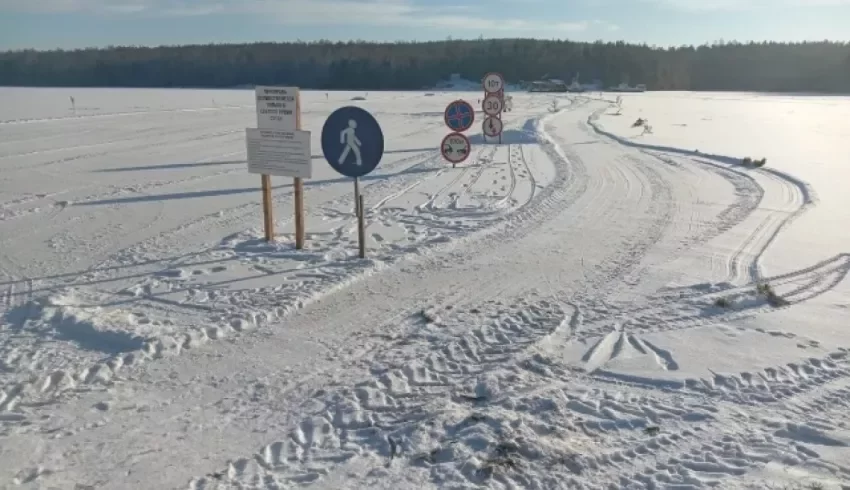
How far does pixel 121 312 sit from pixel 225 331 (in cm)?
120

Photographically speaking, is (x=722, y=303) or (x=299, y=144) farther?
(x=299, y=144)

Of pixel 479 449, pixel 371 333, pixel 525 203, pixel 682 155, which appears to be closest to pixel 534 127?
pixel 682 155

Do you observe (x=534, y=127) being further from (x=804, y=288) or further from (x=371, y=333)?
(x=371, y=333)

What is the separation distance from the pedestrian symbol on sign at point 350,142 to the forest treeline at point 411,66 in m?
94.0

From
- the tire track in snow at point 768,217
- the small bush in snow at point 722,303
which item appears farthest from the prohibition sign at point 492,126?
the small bush in snow at point 722,303

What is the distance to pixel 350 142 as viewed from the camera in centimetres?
875

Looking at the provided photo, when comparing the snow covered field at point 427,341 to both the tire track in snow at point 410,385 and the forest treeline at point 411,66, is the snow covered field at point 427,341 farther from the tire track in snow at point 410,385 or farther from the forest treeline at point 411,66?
the forest treeline at point 411,66

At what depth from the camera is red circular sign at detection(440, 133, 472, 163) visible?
17.6m

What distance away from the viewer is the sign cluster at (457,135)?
693 inches

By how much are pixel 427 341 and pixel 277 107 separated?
4067 millimetres

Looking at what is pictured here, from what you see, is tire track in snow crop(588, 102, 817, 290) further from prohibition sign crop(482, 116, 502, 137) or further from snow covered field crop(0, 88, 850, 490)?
prohibition sign crop(482, 116, 502, 137)

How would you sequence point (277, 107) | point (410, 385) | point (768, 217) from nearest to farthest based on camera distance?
point (410, 385) < point (277, 107) < point (768, 217)

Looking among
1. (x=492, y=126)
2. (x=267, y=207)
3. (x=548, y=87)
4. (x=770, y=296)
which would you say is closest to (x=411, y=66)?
(x=548, y=87)

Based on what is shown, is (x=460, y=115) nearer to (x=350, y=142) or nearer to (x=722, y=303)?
(x=350, y=142)
